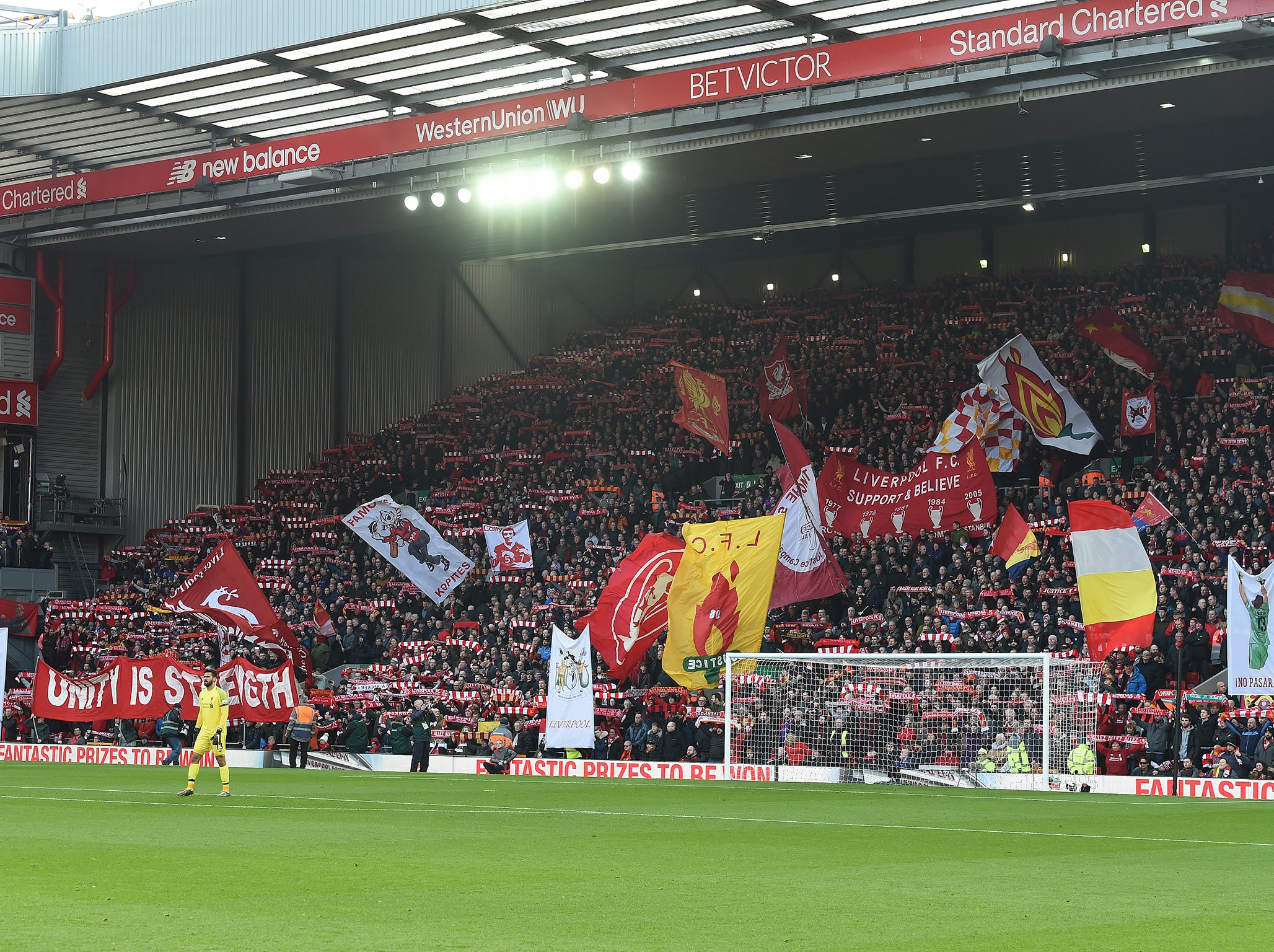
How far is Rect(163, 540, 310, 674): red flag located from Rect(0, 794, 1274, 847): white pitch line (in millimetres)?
14066

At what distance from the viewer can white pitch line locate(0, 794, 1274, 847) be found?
1545 cm

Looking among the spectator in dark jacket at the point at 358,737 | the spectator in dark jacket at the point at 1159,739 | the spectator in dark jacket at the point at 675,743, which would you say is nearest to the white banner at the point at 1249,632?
the spectator in dark jacket at the point at 1159,739

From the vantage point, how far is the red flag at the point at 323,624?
39.5m

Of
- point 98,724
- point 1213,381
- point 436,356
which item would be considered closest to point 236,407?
point 436,356

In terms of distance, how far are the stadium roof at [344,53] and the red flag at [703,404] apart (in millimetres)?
7987

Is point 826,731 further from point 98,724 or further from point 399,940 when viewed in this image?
point 399,940

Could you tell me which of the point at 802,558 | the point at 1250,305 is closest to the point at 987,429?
the point at 802,558

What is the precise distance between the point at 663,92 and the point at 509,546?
11.2m

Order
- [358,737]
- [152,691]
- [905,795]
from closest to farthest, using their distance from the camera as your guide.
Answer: [905,795] < [358,737] < [152,691]

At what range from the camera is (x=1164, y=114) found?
32875 mm

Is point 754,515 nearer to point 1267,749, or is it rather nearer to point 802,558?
point 802,558

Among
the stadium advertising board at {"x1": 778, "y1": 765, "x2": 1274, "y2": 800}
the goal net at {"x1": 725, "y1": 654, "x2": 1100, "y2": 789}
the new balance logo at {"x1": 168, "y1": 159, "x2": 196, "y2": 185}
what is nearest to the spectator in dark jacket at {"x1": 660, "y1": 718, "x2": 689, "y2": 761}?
the goal net at {"x1": 725, "y1": 654, "x2": 1100, "y2": 789}

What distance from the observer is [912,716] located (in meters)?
27.2

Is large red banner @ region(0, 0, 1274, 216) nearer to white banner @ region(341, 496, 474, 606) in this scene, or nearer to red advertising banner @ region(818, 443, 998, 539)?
red advertising banner @ region(818, 443, 998, 539)
